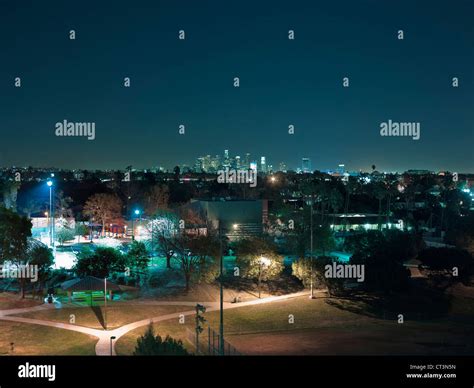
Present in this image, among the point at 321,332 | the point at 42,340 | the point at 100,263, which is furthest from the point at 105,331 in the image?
the point at 321,332

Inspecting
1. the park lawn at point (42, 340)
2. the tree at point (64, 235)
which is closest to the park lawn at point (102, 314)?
the park lawn at point (42, 340)

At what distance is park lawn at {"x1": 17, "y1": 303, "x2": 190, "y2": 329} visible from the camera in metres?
20.8

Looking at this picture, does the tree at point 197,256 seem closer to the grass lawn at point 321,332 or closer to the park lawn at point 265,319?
the park lawn at point 265,319

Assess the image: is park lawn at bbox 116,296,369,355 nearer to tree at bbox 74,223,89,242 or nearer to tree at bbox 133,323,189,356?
tree at bbox 133,323,189,356

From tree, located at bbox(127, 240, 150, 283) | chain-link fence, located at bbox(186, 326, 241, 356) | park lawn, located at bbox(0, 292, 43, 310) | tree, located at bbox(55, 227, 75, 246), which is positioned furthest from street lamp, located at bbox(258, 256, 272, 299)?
tree, located at bbox(55, 227, 75, 246)

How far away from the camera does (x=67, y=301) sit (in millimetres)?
23734

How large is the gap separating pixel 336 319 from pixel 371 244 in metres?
11.8

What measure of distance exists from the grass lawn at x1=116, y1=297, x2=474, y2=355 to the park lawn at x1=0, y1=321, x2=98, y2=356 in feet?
4.32

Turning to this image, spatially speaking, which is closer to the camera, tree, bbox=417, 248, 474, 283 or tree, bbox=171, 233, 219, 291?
tree, bbox=171, 233, 219, 291

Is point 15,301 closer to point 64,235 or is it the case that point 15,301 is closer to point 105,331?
point 105,331

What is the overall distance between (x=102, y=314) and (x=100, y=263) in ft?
19.1

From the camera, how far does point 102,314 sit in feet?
71.4

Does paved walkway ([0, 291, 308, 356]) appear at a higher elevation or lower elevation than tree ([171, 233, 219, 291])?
lower

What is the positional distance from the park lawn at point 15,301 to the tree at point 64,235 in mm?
15611
